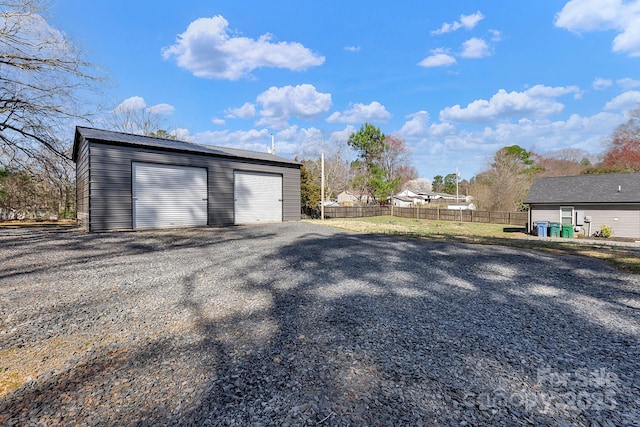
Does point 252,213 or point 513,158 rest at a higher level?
point 513,158

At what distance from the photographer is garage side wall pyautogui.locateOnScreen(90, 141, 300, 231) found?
912cm

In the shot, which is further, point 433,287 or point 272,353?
point 433,287

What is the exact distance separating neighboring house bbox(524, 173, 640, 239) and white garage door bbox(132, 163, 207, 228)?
61.5 feet

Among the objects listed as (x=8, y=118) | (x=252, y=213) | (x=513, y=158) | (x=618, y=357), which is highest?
(x=513, y=158)

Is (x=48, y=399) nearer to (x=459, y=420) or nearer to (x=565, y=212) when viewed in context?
(x=459, y=420)

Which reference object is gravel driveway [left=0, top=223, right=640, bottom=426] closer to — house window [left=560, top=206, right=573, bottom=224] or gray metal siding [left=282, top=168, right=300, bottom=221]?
gray metal siding [left=282, top=168, right=300, bottom=221]

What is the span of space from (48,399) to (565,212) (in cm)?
2177

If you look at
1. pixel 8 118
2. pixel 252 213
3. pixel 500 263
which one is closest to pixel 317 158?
pixel 252 213

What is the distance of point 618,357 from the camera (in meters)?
2.09

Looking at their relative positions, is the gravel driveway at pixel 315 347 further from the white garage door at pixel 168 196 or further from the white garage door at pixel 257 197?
the white garage door at pixel 257 197

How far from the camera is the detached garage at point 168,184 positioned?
9.25 m

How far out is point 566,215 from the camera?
54.7ft

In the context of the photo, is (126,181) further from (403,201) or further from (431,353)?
(403,201)

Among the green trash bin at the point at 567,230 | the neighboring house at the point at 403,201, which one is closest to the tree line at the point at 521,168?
the green trash bin at the point at 567,230
